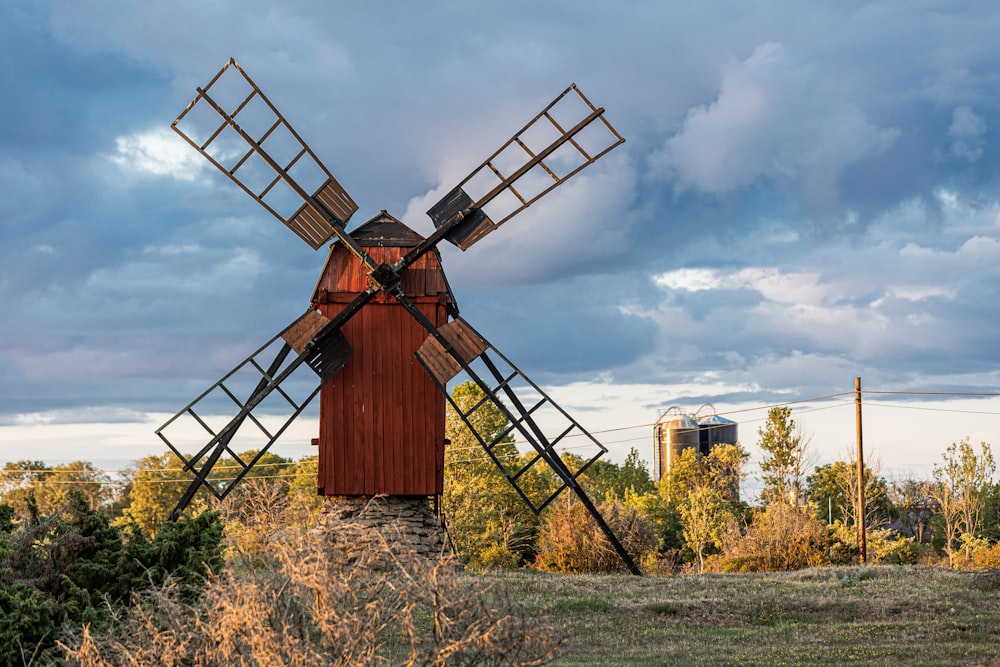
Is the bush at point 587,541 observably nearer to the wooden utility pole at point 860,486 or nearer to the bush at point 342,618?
the wooden utility pole at point 860,486

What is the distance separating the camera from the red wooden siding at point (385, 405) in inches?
753

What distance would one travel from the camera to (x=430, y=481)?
Result: 19156mm

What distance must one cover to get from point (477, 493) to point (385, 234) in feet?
48.6

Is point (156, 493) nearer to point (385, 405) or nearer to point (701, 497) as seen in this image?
point (701, 497)

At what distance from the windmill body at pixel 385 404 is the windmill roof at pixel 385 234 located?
591 mm

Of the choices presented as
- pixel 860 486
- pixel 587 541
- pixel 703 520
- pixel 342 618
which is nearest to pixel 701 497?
pixel 703 520

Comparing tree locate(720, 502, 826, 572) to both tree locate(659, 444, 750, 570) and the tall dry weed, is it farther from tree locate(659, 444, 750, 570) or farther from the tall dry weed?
the tall dry weed

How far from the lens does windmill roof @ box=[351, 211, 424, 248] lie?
19562 mm

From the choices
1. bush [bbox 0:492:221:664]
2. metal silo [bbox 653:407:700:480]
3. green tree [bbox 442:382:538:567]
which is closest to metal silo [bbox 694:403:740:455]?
metal silo [bbox 653:407:700:480]

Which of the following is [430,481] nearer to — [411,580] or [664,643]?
[664,643]

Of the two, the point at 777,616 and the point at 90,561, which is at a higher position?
the point at 90,561

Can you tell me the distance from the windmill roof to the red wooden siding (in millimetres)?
589

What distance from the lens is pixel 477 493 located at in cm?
3275

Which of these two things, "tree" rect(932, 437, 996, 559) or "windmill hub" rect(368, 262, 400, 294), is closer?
"windmill hub" rect(368, 262, 400, 294)
